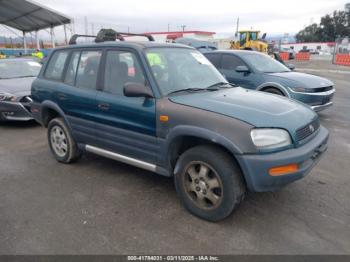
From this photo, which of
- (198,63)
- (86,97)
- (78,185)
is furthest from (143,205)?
(198,63)

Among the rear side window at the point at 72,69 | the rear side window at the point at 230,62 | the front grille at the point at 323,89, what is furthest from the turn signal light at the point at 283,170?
the rear side window at the point at 230,62

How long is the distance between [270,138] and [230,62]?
5.55m

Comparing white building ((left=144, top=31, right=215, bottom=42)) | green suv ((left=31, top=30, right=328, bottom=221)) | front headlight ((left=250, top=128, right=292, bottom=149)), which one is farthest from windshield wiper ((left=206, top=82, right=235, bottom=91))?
white building ((left=144, top=31, right=215, bottom=42))

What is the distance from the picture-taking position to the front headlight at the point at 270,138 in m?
2.73

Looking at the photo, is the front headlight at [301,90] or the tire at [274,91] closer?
the front headlight at [301,90]

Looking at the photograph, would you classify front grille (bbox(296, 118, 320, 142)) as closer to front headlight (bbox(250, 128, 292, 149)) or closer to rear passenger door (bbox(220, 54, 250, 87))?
front headlight (bbox(250, 128, 292, 149))

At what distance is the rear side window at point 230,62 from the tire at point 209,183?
5.27 meters

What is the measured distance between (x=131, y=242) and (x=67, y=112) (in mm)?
2369

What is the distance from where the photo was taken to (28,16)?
24562 mm

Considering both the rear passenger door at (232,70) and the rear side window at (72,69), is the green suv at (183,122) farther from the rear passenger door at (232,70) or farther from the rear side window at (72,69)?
the rear passenger door at (232,70)

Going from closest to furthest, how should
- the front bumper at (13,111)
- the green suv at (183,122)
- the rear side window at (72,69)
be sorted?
the green suv at (183,122) → the rear side window at (72,69) → the front bumper at (13,111)

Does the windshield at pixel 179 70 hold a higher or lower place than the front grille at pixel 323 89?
higher

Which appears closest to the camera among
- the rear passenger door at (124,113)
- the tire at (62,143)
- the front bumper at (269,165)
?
the front bumper at (269,165)

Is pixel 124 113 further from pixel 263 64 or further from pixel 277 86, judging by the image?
pixel 263 64
